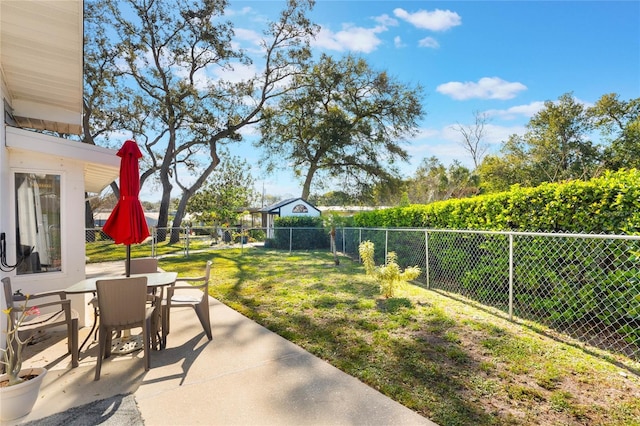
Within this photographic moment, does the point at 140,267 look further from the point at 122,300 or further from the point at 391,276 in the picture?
the point at 391,276

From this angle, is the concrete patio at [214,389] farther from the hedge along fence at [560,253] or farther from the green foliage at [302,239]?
the green foliage at [302,239]

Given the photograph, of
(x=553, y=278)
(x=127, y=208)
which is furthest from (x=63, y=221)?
(x=553, y=278)

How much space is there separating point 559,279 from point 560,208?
95cm

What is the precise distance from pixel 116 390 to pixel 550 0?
37.2ft

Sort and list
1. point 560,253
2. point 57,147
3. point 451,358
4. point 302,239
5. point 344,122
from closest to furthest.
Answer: point 451,358 < point 57,147 < point 560,253 < point 302,239 < point 344,122

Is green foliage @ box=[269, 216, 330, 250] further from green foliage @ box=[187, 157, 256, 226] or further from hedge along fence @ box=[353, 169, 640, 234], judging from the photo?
hedge along fence @ box=[353, 169, 640, 234]

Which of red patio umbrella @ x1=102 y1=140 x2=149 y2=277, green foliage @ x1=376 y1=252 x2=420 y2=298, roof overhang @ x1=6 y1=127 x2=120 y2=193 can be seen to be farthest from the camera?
green foliage @ x1=376 y1=252 x2=420 y2=298

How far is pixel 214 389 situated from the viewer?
9.40ft

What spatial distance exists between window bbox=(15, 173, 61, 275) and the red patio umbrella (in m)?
1.14

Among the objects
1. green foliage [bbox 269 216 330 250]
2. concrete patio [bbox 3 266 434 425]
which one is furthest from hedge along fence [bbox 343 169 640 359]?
green foliage [bbox 269 216 330 250]

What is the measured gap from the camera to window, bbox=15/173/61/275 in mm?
4062

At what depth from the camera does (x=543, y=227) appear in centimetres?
469

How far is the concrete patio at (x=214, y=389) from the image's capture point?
2434 mm

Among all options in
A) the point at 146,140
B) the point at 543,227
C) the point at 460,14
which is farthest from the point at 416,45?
the point at 146,140
